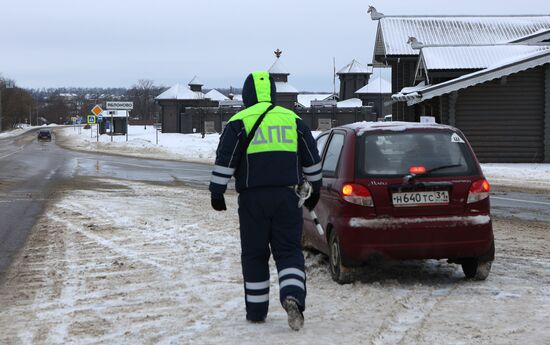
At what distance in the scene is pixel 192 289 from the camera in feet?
21.0

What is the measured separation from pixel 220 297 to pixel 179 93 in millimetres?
75757

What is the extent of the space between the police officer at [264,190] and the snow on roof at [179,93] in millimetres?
75618

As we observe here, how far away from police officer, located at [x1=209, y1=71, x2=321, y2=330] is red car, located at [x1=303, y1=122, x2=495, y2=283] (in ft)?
4.17

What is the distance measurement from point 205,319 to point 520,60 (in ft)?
73.1

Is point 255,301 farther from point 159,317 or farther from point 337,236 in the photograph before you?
point 337,236

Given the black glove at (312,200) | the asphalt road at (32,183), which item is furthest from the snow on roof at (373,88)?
the black glove at (312,200)

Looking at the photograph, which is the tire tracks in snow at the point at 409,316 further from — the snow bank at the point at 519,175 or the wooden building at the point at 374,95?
the wooden building at the point at 374,95

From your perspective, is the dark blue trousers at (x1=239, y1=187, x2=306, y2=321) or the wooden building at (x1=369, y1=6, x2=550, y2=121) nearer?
the dark blue trousers at (x1=239, y1=187, x2=306, y2=321)

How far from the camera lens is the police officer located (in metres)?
5.07

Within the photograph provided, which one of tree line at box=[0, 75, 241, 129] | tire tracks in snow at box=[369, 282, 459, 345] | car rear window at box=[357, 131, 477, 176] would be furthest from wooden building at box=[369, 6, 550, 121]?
tree line at box=[0, 75, 241, 129]

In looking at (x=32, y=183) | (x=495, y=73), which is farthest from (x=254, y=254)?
(x=495, y=73)

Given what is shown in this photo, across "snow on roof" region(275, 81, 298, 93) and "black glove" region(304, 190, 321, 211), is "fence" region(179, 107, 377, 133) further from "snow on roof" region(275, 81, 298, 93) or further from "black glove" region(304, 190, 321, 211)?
"black glove" region(304, 190, 321, 211)

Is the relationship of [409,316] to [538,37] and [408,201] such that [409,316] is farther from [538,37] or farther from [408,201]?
[538,37]

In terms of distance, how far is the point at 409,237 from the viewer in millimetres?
6281
